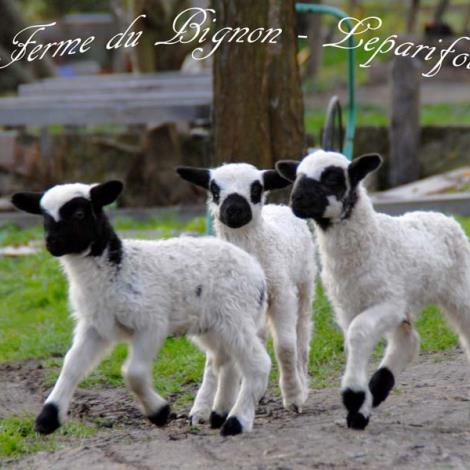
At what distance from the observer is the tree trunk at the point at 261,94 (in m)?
10.2

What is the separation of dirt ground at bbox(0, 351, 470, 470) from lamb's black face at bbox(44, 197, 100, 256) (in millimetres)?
1012

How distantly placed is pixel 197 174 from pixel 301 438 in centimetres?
194

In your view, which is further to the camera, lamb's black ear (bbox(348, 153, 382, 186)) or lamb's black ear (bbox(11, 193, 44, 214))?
lamb's black ear (bbox(348, 153, 382, 186))

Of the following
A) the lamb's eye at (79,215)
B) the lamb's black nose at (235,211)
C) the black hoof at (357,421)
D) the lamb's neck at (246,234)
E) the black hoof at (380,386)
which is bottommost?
the black hoof at (380,386)

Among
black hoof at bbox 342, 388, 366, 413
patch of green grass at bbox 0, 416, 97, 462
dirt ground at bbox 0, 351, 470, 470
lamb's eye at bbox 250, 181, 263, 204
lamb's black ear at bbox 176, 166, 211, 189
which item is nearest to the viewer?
dirt ground at bbox 0, 351, 470, 470

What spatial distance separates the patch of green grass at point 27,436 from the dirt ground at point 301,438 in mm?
120

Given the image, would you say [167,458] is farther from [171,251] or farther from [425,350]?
[425,350]

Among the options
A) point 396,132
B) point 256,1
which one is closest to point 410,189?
point 396,132

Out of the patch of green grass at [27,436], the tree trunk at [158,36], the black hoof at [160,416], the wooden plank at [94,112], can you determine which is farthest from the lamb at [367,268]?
the tree trunk at [158,36]

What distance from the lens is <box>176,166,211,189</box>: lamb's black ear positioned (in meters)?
7.45

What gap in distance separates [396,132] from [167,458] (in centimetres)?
1213

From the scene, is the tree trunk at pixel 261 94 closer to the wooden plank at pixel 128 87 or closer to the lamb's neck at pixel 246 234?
the lamb's neck at pixel 246 234

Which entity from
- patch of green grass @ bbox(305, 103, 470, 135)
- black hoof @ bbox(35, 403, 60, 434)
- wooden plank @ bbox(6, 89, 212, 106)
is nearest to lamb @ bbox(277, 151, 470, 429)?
black hoof @ bbox(35, 403, 60, 434)

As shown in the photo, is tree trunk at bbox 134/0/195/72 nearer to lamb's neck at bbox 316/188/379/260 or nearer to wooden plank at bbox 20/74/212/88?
wooden plank at bbox 20/74/212/88
